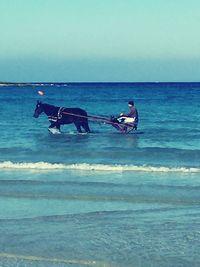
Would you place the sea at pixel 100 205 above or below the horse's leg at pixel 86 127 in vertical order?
above

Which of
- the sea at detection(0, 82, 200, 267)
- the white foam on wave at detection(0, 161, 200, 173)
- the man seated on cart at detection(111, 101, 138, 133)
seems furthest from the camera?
the man seated on cart at detection(111, 101, 138, 133)

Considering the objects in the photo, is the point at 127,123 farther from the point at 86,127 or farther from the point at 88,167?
the point at 88,167

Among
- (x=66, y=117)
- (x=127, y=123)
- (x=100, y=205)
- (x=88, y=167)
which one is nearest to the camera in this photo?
(x=100, y=205)

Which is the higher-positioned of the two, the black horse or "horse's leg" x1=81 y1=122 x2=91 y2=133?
the black horse

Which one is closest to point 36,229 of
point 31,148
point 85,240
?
point 85,240

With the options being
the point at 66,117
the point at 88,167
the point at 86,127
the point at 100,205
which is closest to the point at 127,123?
the point at 86,127

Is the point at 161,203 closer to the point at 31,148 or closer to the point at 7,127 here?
the point at 31,148

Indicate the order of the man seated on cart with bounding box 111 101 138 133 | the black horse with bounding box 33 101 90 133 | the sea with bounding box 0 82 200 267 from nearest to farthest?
the sea with bounding box 0 82 200 267 < the man seated on cart with bounding box 111 101 138 133 < the black horse with bounding box 33 101 90 133

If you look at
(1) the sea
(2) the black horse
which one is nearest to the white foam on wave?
(1) the sea

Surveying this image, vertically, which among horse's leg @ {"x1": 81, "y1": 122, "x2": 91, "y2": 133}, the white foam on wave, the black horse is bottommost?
horse's leg @ {"x1": 81, "y1": 122, "x2": 91, "y2": 133}

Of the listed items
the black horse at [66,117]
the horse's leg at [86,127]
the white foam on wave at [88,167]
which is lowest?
the horse's leg at [86,127]

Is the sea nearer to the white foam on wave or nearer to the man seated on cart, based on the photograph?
the white foam on wave

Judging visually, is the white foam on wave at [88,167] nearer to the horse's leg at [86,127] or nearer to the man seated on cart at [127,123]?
the man seated on cart at [127,123]

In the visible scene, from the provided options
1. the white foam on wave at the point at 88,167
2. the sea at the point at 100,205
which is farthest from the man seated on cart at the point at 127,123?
the white foam on wave at the point at 88,167
